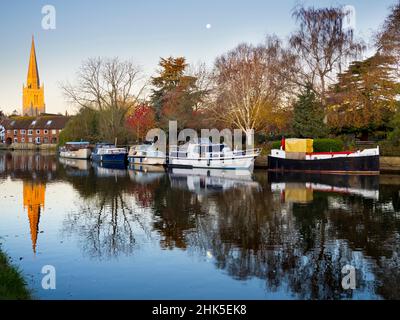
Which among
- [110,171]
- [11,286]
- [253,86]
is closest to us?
[11,286]

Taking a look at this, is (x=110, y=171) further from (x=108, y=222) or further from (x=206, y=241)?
(x=206, y=241)

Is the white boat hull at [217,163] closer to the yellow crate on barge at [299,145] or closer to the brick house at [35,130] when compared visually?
the yellow crate on barge at [299,145]

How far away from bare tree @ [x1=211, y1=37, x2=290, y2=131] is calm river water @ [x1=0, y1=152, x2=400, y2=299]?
2097cm

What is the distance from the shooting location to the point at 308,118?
4131 centimetres

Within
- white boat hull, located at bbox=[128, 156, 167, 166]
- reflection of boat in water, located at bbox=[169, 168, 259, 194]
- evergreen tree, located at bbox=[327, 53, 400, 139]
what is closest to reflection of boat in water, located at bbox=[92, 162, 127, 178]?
white boat hull, located at bbox=[128, 156, 167, 166]

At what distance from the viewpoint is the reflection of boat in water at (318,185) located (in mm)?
23375

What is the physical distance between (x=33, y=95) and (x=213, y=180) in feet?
467

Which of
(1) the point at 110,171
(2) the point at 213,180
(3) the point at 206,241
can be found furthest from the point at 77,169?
(3) the point at 206,241

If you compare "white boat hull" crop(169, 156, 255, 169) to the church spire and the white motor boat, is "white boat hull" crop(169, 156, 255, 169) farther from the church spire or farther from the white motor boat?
the church spire

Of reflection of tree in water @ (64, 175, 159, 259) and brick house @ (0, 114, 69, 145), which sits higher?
brick house @ (0, 114, 69, 145)

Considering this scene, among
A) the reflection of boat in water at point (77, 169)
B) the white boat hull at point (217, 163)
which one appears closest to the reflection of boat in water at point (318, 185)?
the white boat hull at point (217, 163)

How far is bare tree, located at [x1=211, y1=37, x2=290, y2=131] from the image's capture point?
148ft

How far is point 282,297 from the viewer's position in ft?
30.3

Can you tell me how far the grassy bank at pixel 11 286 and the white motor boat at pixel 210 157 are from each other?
28.8m
